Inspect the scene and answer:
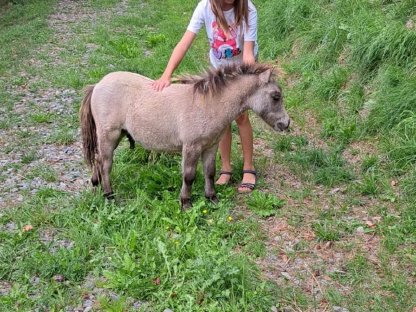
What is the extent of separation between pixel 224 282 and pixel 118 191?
2.05 m

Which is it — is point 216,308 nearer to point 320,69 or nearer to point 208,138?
point 208,138

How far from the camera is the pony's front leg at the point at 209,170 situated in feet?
17.1

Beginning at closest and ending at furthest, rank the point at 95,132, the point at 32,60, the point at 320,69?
the point at 95,132 → the point at 320,69 → the point at 32,60

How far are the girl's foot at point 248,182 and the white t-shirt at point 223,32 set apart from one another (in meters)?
1.28

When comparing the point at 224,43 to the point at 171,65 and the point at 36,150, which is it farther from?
the point at 36,150

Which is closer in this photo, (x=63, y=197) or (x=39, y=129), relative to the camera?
(x=63, y=197)

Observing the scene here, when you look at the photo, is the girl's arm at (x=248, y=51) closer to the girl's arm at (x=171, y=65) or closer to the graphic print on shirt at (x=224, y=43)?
the graphic print on shirt at (x=224, y=43)

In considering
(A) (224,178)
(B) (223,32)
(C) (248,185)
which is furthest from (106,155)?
(B) (223,32)

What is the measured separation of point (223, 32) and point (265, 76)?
2.35ft

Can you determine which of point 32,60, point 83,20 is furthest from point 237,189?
point 83,20

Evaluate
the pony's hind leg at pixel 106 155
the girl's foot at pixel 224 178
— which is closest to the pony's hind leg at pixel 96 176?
the pony's hind leg at pixel 106 155

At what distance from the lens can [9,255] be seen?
446cm

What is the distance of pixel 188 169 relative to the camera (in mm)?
5023

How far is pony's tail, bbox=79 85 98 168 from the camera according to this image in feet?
17.5
